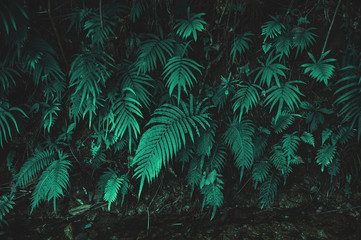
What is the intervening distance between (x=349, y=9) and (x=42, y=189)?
3724 millimetres

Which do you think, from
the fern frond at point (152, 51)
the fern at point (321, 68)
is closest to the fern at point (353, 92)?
the fern at point (321, 68)

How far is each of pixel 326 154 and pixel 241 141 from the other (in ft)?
3.25

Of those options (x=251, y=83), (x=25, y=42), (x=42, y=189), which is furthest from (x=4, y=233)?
(x=251, y=83)

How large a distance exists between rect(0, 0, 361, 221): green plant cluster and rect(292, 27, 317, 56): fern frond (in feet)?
0.04

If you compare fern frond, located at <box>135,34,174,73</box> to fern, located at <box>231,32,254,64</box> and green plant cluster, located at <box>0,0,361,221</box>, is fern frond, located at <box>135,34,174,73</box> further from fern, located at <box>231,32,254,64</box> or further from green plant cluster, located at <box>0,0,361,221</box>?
fern, located at <box>231,32,254,64</box>

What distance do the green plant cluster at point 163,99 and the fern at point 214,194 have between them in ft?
0.04

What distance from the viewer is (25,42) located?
6.80 feet

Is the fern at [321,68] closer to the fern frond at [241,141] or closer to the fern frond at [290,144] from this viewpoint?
the fern frond at [290,144]

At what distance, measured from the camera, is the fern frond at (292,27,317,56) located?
215cm

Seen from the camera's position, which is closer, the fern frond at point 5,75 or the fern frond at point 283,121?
the fern frond at point 5,75

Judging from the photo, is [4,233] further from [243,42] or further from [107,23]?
[243,42]

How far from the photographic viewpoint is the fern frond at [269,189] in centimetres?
247

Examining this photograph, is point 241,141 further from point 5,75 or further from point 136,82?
point 5,75

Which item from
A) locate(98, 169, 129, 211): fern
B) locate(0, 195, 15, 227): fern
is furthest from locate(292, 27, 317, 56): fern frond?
locate(0, 195, 15, 227): fern
